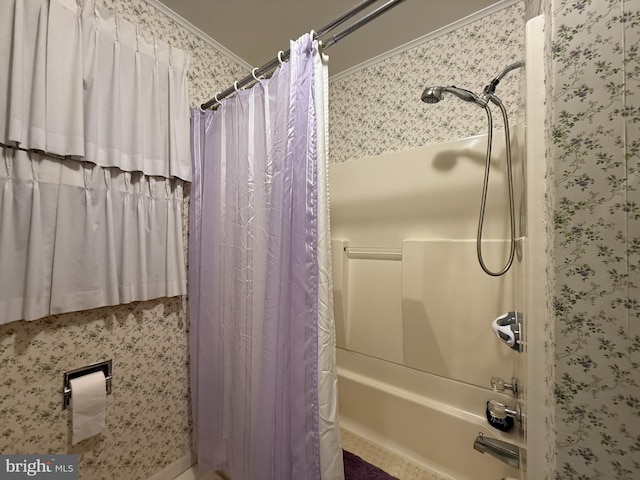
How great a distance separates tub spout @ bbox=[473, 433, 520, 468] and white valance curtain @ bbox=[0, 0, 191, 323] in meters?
1.39

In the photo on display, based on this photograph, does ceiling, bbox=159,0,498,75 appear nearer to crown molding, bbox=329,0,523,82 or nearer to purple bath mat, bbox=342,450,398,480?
crown molding, bbox=329,0,523,82

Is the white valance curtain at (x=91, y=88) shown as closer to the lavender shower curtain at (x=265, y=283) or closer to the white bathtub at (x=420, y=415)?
the lavender shower curtain at (x=265, y=283)

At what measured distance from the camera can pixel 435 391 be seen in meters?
1.21

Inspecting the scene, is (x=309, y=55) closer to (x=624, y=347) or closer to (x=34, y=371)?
(x=624, y=347)

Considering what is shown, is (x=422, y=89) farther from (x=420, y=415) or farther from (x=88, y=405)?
(x=88, y=405)

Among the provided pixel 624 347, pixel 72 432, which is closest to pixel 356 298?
pixel 624 347

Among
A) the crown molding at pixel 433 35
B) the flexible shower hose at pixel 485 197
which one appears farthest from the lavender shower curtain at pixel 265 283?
the crown molding at pixel 433 35

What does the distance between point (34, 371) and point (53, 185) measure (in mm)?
665

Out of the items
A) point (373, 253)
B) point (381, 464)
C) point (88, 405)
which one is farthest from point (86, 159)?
point (381, 464)

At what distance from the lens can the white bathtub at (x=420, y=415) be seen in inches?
42.3

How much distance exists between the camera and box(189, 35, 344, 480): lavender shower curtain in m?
0.74

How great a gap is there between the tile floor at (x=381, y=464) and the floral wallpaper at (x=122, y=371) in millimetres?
142

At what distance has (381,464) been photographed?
121cm

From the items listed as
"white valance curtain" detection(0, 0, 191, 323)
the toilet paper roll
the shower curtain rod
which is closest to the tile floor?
the toilet paper roll
